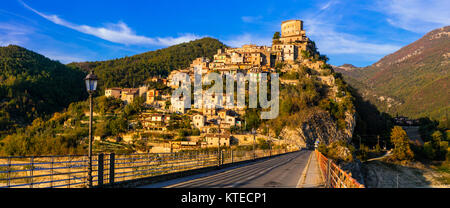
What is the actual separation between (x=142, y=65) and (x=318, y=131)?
107m

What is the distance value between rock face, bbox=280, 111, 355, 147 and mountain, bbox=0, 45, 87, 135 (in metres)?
77.5

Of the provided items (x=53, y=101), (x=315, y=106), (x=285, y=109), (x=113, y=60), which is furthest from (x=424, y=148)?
(x=113, y=60)

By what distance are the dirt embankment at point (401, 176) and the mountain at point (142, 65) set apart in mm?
73568

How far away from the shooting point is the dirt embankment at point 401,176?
55031mm

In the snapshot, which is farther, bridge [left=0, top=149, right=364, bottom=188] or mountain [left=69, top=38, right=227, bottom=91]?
mountain [left=69, top=38, right=227, bottom=91]

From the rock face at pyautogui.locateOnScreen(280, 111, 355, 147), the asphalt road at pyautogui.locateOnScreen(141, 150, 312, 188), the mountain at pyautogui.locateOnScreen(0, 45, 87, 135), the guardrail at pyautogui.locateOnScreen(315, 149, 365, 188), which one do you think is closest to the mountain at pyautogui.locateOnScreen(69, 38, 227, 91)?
the mountain at pyautogui.locateOnScreen(0, 45, 87, 135)

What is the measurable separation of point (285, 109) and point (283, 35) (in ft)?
144

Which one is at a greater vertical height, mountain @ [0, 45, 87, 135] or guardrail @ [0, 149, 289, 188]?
mountain @ [0, 45, 87, 135]

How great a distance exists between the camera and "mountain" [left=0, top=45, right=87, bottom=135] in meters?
103

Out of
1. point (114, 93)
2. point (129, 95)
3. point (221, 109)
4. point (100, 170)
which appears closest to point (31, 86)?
point (114, 93)

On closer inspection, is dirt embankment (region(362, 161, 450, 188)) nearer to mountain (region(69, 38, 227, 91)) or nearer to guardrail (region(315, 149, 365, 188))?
guardrail (region(315, 149, 365, 188))

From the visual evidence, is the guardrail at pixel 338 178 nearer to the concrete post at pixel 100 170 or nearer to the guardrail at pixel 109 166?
the guardrail at pixel 109 166

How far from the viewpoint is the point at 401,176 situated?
193 feet
